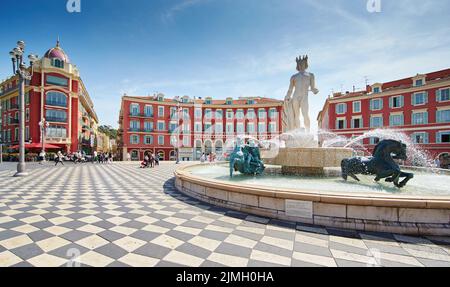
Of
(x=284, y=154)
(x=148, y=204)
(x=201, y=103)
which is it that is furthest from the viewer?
(x=201, y=103)

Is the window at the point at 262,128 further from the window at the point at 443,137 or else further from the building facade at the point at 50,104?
the building facade at the point at 50,104

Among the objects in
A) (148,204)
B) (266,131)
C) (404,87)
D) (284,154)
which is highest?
(404,87)

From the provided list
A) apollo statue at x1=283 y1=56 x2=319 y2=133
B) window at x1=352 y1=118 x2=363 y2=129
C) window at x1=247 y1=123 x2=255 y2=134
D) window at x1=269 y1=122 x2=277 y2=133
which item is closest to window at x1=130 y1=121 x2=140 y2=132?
window at x1=247 y1=123 x2=255 y2=134

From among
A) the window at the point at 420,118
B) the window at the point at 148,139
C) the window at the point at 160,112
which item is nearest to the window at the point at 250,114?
the window at the point at 160,112

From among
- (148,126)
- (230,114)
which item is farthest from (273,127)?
(148,126)

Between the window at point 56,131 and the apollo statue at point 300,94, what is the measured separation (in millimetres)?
36900

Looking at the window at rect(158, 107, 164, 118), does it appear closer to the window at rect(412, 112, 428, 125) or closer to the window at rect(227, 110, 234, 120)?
the window at rect(227, 110, 234, 120)

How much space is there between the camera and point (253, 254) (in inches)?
118

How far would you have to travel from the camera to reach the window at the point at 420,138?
88.5ft

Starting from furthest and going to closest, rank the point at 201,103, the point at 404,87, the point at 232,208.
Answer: the point at 201,103 → the point at 404,87 → the point at 232,208
